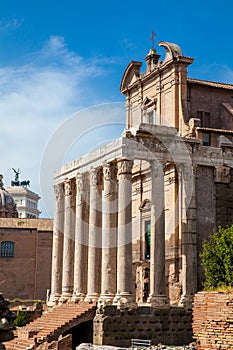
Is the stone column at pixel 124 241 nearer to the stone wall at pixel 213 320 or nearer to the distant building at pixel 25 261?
the stone wall at pixel 213 320

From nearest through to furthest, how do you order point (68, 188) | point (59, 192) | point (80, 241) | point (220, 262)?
point (220, 262)
point (80, 241)
point (68, 188)
point (59, 192)

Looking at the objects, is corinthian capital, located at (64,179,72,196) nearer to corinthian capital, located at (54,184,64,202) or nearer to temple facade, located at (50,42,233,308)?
temple facade, located at (50,42,233,308)

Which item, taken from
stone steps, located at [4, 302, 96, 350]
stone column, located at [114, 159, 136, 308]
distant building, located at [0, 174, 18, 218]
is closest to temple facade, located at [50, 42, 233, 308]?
stone column, located at [114, 159, 136, 308]

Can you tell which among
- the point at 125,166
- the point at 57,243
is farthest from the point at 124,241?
the point at 57,243

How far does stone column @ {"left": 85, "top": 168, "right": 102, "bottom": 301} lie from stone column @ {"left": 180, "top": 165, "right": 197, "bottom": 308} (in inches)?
174

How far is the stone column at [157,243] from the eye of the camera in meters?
Answer: 29.2

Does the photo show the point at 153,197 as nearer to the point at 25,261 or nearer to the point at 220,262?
the point at 220,262

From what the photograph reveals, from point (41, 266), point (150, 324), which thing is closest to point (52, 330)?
point (150, 324)

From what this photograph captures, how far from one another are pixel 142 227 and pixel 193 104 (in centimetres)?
777

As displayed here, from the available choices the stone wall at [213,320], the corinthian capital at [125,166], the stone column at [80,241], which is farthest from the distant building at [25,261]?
the stone wall at [213,320]

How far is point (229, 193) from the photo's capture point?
32.9 m

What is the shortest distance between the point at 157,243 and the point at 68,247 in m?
7.00

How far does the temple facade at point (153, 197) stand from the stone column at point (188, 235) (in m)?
0.05

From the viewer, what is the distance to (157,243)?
29625 mm
